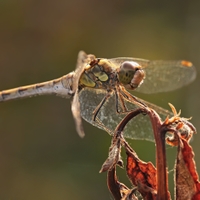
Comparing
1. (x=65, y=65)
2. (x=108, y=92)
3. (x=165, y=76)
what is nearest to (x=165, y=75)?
(x=165, y=76)

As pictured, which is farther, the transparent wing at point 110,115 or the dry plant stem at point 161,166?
the transparent wing at point 110,115

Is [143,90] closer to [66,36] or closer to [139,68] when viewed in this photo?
[139,68]

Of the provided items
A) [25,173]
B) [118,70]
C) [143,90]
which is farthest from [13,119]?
[118,70]

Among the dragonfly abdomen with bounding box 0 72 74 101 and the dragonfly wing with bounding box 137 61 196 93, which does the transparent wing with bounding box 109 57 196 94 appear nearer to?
the dragonfly wing with bounding box 137 61 196 93

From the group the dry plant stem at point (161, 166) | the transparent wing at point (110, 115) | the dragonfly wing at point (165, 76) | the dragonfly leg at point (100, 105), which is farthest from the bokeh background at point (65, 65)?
the dry plant stem at point (161, 166)

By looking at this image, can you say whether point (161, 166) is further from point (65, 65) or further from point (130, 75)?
point (65, 65)

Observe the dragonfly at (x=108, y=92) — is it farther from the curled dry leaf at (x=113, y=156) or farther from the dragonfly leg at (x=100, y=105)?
the curled dry leaf at (x=113, y=156)

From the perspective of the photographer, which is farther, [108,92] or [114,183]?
[108,92]

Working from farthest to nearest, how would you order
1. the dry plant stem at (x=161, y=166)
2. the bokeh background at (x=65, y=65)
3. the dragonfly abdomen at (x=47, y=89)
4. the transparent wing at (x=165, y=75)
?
1. the bokeh background at (x=65, y=65)
2. the transparent wing at (x=165, y=75)
3. the dragonfly abdomen at (x=47, y=89)
4. the dry plant stem at (x=161, y=166)
